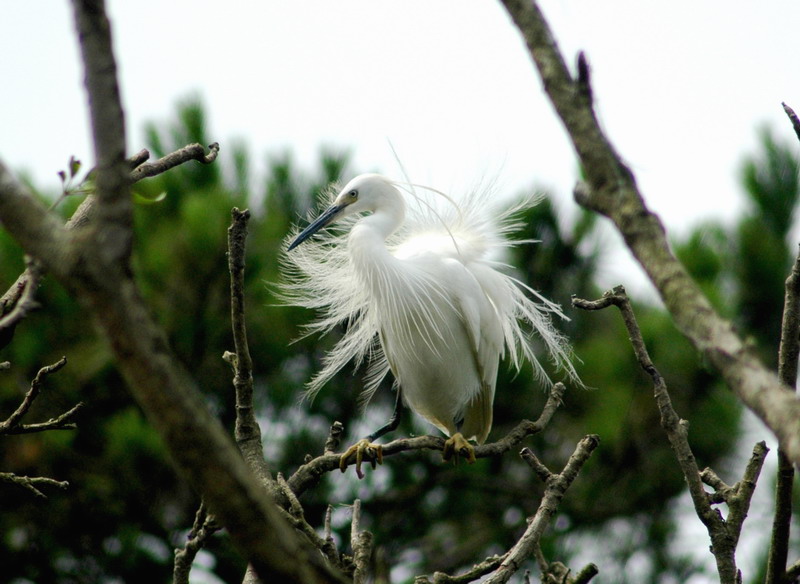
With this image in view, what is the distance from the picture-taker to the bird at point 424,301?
11.1 feet

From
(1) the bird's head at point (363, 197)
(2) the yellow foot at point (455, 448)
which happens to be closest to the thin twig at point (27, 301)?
(2) the yellow foot at point (455, 448)

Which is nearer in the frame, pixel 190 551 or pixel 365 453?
pixel 190 551

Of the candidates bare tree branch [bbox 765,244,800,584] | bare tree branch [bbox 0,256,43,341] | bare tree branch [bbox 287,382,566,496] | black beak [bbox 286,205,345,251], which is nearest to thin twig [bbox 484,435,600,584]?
bare tree branch [bbox 287,382,566,496]

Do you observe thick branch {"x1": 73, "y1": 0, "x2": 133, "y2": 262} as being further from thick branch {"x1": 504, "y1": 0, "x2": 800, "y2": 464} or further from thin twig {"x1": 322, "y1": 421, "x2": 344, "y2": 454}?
thin twig {"x1": 322, "y1": 421, "x2": 344, "y2": 454}

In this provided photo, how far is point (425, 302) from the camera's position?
3428 mm

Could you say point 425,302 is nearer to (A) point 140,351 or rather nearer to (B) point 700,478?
(B) point 700,478

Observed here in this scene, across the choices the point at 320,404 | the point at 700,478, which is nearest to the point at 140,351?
the point at 700,478

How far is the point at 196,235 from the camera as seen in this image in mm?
6652


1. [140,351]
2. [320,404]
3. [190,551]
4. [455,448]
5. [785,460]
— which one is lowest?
[320,404]

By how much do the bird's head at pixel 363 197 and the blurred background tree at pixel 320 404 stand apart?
2911 mm

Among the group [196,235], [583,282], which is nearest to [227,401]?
[196,235]

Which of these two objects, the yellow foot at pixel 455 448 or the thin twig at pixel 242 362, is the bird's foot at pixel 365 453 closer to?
the yellow foot at pixel 455 448

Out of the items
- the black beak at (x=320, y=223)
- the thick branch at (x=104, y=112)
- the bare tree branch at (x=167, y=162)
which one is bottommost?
the black beak at (x=320, y=223)

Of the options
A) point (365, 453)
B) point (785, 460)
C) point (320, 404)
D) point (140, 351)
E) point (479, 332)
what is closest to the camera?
point (140, 351)
